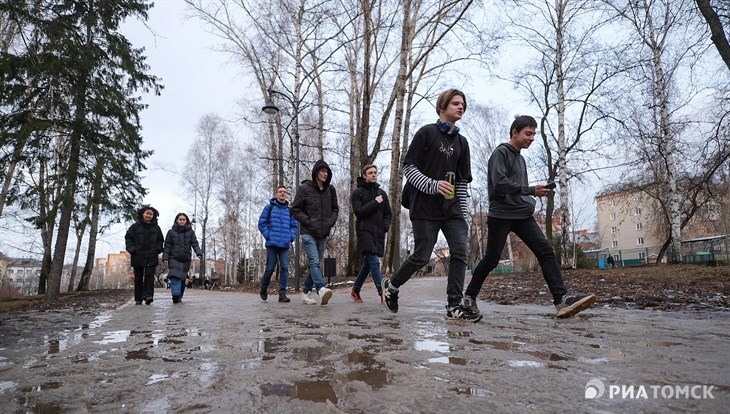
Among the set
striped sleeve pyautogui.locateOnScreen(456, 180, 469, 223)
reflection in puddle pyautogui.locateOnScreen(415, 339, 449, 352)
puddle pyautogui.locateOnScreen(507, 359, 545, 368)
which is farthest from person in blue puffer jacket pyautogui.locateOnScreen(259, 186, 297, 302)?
puddle pyautogui.locateOnScreen(507, 359, 545, 368)

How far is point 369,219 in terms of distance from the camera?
21.5 ft

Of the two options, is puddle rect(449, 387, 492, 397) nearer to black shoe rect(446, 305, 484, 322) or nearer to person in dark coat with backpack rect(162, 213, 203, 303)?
black shoe rect(446, 305, 484, 322)

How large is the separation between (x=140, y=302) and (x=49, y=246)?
17.9m

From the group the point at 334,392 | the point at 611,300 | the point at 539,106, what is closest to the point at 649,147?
the point at 539,106

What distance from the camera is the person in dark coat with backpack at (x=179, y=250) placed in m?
8.27

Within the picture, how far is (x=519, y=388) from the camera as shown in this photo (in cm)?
166

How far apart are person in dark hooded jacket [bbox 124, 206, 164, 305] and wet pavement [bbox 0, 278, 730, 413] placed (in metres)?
4.86

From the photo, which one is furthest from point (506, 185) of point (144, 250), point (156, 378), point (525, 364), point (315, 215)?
point (144, 250)

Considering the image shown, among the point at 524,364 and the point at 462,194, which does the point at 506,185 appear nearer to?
the point at 462,194

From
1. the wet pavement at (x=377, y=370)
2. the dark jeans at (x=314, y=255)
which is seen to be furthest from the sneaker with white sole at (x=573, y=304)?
the dark jeans at (x=314, y=255)

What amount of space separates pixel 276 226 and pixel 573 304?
4659 millimetres

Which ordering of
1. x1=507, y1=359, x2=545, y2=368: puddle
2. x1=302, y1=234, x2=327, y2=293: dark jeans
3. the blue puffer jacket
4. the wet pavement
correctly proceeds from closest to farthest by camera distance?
the wet pavement
x1=507, y1=359, x2=545, y2=368: puddle
x1=302, y1=234, x2=327, y2=293: dark jeans
the blue puffer jacket

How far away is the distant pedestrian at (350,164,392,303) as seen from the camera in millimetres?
6434

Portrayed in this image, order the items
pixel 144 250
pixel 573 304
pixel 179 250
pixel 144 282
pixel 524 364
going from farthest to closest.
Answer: pixel 179 250, pixel 144 282, pixel 144 250, pixel 573 304, pixel 524 364
